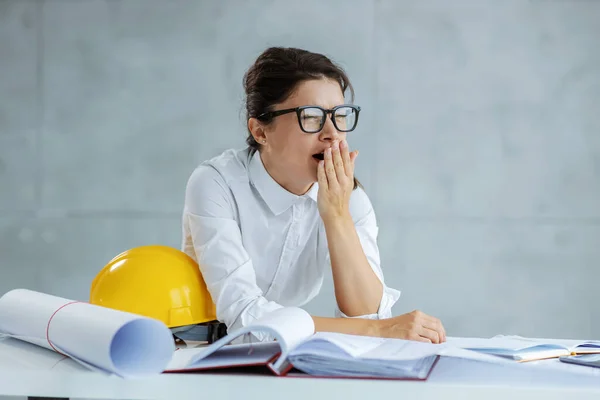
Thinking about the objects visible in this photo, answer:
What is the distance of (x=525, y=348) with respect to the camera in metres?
1.16

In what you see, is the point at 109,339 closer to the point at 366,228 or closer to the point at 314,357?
the point at 314,357

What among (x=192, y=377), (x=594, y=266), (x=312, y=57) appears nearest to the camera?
(x=192, y=377)

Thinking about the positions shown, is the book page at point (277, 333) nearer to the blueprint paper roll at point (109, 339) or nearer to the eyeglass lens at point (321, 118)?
the blueprint paper roll at point (109, 339)

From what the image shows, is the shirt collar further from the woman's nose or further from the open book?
the open book

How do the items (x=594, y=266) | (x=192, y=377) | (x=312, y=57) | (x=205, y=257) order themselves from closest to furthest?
1. (x=192, y=377)
2. (x=205, y=257)
3. (x=312, y=57)
4. (x=594, y=266)

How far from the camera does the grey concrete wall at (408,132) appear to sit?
3918mm

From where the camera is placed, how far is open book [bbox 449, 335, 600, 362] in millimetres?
1117

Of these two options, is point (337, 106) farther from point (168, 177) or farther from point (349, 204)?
point (168, 177)

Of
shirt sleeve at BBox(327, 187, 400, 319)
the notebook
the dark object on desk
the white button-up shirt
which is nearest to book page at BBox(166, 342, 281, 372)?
the notebook

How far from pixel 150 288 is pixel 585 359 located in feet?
3.07

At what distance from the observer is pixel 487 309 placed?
13.0ft

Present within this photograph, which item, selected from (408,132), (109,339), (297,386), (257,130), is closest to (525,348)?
(297,386)

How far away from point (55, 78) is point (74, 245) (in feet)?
3.20

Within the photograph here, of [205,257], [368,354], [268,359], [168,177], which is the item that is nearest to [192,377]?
[268,359]
